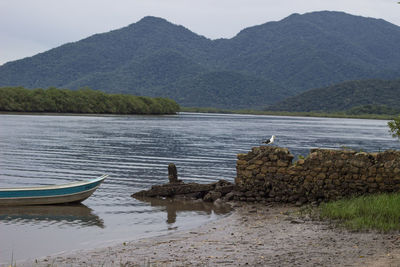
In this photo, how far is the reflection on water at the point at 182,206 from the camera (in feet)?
67.6

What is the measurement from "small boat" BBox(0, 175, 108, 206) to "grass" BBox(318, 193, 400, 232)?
9435 millimetres

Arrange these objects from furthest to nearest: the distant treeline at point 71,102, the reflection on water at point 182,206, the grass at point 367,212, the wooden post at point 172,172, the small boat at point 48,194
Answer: the distant treeline at point 71,102 → the wooden post at point 172,172 → the reflection on water at point 182,206 → the small boat at point 48,194 → the grass at point 367,212

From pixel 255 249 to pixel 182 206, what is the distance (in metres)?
8.20

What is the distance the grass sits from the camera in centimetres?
1574

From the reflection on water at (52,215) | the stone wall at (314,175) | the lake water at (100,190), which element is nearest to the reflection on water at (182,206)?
the lake water at (100,190)

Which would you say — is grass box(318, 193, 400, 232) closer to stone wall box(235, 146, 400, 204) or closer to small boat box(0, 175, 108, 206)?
stone wall box(235, 146, 400, 204)

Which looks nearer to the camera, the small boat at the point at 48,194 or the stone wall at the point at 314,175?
the stone wall at the point at 314,175

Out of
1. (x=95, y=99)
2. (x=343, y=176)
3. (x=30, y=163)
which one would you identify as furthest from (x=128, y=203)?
(x=95, y=99)

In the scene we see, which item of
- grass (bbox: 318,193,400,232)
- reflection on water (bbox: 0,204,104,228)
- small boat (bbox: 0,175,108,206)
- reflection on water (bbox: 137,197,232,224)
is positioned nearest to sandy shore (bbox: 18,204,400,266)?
grass (bbox: 318,193,400,232)

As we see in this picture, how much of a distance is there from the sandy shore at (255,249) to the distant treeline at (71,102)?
465 feet

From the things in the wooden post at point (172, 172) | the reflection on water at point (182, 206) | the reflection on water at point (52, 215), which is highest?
the wooden post at point (172, 172)

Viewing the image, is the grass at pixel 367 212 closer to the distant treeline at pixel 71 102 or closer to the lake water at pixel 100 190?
the lake water at pixel 100 190

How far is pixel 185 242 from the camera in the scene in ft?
50.1

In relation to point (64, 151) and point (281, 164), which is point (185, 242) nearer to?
point (281, 164)
